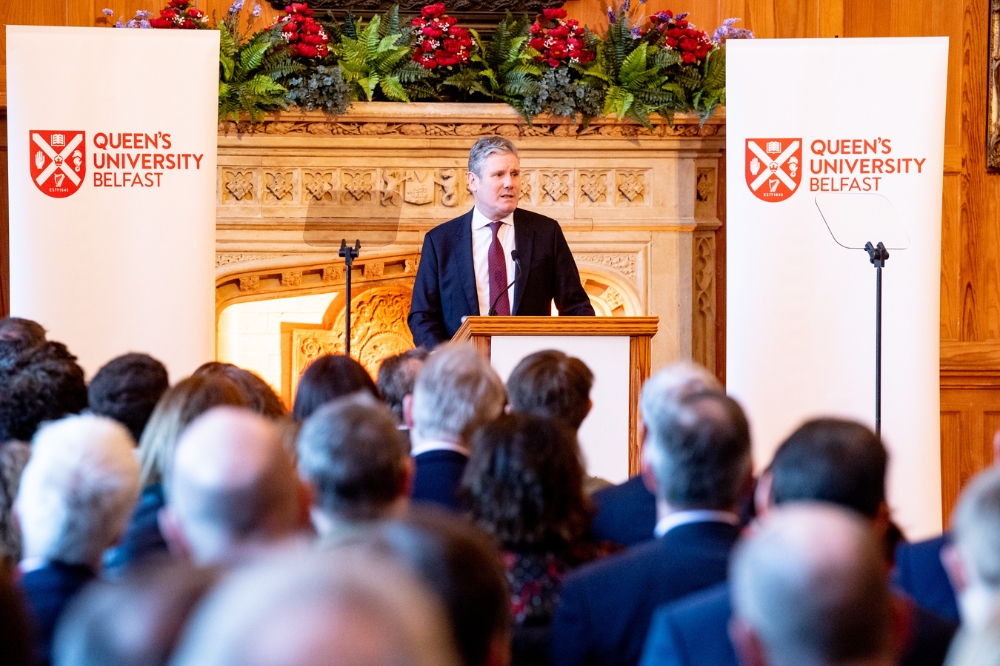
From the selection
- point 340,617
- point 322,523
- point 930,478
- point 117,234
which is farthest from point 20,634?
point 930,478

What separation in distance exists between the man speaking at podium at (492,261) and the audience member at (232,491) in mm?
3482

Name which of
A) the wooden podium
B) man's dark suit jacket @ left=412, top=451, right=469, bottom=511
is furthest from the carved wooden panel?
man's dark suit jacket @ left=412, top=451, right=469, bottom=511

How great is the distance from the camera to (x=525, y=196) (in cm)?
658

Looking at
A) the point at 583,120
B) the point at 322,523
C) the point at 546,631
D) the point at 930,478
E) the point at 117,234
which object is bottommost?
the point at 930,478

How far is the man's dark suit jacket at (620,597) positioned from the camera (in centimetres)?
212

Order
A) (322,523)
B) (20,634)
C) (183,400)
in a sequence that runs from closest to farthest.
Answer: (20,634) → (322,523) → (183,400)

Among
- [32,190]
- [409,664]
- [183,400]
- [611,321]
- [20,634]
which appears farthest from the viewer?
[32,190]

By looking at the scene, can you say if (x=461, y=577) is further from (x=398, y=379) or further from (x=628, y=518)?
(x=398, y=379)

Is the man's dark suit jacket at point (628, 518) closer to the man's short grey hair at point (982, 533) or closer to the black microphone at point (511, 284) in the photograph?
the man's short grey hair at point (982, 533)

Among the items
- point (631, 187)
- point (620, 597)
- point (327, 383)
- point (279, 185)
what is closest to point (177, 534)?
point (620, 597)

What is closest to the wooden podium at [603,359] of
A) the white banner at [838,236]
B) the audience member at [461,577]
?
the white banner at [838,236]

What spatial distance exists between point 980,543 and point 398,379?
2418 millimetres

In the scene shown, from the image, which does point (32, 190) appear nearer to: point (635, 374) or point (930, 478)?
point (635, 374)

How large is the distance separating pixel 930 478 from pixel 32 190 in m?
4.12
